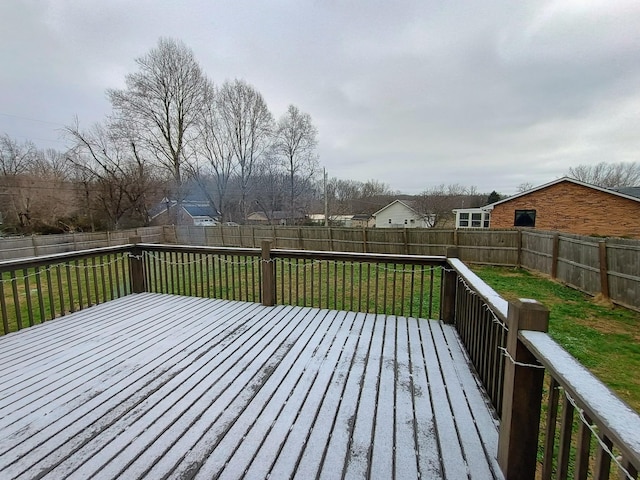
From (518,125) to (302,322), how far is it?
13544mm

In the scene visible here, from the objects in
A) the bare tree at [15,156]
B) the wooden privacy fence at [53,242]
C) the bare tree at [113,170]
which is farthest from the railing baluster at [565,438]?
the bare tree at [15,156]

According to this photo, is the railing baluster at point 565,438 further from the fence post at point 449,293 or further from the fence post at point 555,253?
the fence post at point 555,253

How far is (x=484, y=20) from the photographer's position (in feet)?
19.7

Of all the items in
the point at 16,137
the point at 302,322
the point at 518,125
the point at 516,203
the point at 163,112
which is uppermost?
the point at 163,112

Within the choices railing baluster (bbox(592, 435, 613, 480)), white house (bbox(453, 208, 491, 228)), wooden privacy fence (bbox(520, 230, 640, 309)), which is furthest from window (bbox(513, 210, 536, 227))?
railing baluster (bbox(592, 435, 613, 480))

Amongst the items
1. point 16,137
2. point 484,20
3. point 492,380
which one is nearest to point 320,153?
point 484,20

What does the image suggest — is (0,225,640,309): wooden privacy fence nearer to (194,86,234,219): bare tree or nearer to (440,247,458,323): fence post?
(440,247,458,323): fence post

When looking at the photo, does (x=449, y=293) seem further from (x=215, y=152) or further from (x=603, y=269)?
(x=215, y=152)

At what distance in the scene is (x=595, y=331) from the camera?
4250 millimetres

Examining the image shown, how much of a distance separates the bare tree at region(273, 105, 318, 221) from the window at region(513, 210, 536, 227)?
42.4 ft

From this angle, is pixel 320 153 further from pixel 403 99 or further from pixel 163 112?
pixel 403 99

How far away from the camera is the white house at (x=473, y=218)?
59.9ft

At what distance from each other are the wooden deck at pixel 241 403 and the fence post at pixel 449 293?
19 cm

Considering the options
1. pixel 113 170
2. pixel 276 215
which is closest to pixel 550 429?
pixel 113 170
